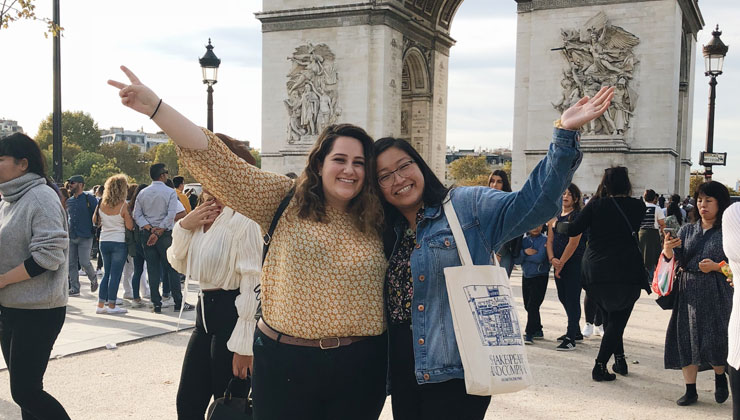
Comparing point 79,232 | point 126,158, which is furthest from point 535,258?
point 126,158

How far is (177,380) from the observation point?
5.83m

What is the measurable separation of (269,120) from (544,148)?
880 centimetres

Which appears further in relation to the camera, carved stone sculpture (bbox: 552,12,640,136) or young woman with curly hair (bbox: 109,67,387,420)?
carved stone sculpture (bbox: 552,12,640,136)

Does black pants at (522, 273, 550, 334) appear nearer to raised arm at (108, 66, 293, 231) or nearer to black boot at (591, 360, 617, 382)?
black boot at (591, 360, 617, 382)

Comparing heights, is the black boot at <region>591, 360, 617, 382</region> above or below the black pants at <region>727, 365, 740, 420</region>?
below

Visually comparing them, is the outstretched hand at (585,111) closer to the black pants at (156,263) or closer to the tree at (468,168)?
the black pants at (156,263)

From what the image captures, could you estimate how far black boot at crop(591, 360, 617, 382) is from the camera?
599cm

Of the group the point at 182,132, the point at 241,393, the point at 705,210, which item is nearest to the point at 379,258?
the point at 182,132

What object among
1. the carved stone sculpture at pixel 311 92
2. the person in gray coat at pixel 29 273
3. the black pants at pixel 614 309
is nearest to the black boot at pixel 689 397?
the black pants at pixel 614 309

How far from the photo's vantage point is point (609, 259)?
6.07 m

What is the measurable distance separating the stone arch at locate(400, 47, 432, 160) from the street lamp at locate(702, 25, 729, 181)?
10.1 m

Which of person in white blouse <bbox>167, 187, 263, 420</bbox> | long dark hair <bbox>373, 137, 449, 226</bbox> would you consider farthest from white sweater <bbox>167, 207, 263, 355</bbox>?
long dark hair <bbox>373, 137, 449, 226</bbox>

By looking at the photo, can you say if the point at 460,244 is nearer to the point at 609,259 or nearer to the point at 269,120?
the point at 609,259

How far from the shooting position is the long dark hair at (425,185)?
2.62 metres
